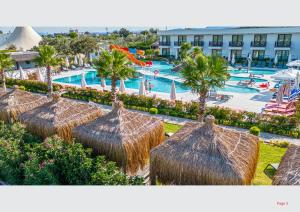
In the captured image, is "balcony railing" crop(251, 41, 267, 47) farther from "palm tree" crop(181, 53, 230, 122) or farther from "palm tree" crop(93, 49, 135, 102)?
"palm tree" crop(181, 53, 230, 122)

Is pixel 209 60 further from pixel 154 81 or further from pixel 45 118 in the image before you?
pixel 154 81

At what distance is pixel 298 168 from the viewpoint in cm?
766

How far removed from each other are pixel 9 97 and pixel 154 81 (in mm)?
20433

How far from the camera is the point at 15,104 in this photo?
1396 cm

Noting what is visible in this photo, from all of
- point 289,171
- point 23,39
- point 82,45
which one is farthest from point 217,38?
point 23,39

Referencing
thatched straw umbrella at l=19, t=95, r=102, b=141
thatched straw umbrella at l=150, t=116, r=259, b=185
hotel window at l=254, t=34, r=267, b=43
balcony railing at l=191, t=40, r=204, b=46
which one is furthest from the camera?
balcony railing at l=191, t=40, r=204, b=46

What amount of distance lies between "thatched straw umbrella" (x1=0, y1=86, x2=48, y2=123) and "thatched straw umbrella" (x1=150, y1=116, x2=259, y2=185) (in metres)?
8.77

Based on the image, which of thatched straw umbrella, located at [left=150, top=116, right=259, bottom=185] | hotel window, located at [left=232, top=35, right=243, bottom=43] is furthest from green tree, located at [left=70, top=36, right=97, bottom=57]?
thatched straw umbrella, located at [left=150, top=116, right=259, bottom=185]

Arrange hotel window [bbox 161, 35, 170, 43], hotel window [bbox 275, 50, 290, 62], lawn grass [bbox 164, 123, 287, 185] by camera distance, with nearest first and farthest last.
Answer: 1. lawn grass [bbox 164, 123, 287, 185]
2. hotel window [bbox 275, 50, 290, 62]
3. hotel window [bbox 161, 35, 170, 43]

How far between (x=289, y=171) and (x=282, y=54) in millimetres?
36049

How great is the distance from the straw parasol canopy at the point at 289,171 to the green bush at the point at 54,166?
4.15m

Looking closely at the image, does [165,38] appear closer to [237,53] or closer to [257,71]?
[237,53]

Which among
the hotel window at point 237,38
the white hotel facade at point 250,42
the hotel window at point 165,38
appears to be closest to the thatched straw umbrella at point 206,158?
the white hotel facade at point 250,42

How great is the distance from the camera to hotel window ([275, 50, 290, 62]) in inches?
1506
